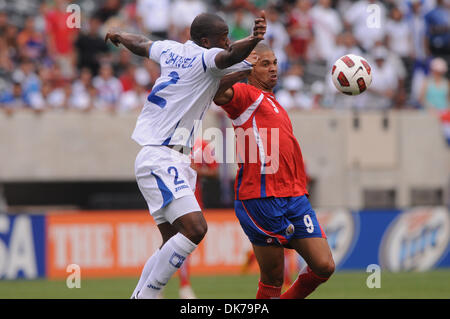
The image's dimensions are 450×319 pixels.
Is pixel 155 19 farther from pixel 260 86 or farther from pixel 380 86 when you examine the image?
pixel 260 86

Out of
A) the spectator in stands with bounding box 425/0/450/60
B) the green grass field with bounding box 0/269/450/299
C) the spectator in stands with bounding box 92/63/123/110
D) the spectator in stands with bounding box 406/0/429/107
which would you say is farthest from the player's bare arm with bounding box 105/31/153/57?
the spectator in stands with bounding box 425/0/450/60

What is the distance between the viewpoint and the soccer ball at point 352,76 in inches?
331

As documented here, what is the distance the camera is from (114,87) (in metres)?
18.2

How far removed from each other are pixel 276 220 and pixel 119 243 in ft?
28.7

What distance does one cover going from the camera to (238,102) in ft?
26.2

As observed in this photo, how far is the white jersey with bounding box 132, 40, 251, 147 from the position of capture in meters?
7.71

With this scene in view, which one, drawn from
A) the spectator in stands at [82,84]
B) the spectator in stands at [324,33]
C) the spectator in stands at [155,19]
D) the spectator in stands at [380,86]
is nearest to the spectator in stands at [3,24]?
the spectator in stands at [82,84]

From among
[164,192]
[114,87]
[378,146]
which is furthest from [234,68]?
[378,146]

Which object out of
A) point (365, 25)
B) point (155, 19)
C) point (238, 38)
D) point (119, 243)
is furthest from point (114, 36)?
point (365, 25)

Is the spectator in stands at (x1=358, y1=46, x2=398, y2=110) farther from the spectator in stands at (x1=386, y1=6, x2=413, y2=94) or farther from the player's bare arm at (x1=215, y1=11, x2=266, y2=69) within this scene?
the player's bare arm at (x1=215, y1=11, x2=266, y2=69)

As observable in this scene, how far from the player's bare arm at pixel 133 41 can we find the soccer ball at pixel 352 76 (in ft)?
6.03

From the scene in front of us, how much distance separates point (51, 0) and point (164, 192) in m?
13.4
